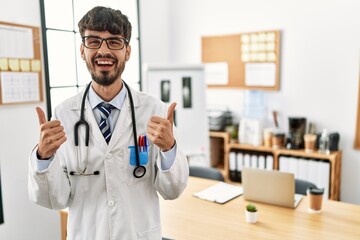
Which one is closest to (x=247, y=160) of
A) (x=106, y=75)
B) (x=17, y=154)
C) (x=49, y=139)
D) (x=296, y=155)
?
(x=296, y=155)

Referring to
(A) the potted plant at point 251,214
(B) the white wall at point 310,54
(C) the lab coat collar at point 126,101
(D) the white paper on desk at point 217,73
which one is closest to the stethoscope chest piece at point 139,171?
(C) the lab coat collar at point 126,101

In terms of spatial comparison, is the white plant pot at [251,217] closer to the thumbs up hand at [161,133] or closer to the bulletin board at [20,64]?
the thumbs up hand at [161,133]

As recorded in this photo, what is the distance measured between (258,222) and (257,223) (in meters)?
0.01

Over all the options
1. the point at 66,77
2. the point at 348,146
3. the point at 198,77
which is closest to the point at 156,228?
the point at 66,77

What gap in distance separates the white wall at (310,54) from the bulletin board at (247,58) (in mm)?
84

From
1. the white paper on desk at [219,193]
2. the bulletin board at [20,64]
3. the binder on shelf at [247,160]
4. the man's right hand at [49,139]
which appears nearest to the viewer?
the man's right hand at [49,139]

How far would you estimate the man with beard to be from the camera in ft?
3.97

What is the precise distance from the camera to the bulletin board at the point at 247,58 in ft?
11.7

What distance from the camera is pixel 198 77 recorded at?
3486mm

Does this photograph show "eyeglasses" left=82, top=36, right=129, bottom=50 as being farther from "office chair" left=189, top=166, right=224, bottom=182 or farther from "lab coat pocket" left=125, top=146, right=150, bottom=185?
"office chair" left=189, top=166, right=224, bottom=182

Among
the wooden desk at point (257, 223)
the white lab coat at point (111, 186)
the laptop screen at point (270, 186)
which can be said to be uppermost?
the white lab coat at point (111, 186)

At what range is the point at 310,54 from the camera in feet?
11.0

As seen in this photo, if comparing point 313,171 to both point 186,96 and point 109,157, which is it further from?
point 109,157

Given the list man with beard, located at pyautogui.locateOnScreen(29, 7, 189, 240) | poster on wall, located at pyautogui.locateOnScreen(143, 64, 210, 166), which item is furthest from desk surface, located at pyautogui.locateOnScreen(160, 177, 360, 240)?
poster on wall, located at pyautogui.locateOnScreen(143, 64, 210, 166)
